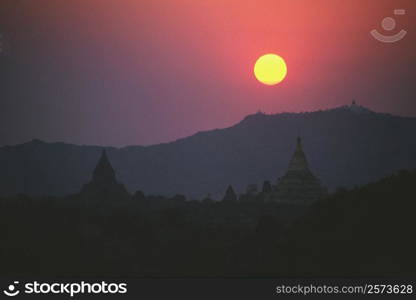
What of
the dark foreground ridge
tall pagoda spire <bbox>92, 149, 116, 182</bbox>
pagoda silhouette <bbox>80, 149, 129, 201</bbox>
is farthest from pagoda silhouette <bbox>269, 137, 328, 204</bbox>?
the dark foreground ridge

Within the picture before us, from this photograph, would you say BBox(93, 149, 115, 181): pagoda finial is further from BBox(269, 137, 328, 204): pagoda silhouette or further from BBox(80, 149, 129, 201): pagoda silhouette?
BBox(269, 137, 328, 204): pagoda silhouette

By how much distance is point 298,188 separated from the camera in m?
169

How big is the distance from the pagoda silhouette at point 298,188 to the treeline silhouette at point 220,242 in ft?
219

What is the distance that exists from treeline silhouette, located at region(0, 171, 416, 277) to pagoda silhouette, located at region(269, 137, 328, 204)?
6674 cm

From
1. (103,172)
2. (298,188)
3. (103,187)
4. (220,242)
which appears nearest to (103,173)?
(103,172)

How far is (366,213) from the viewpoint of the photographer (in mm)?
50406

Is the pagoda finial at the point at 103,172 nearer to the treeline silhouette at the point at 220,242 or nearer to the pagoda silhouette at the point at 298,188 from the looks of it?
the pagoda silhouette at the point at 298,188

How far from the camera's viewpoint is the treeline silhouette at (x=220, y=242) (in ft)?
145

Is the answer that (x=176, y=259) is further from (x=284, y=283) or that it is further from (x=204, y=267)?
(x=284, y=283)

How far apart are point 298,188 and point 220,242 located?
88844 millimetres

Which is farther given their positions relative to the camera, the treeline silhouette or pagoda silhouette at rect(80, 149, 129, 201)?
pagoda silhouette at rect(80, 149, 129, 201)

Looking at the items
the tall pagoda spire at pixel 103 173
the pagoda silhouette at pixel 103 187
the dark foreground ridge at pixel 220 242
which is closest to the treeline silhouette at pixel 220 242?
the dark foreground ridge at pixel 220 242

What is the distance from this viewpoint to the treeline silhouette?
44344 mm

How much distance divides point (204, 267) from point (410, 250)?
26081 mm
